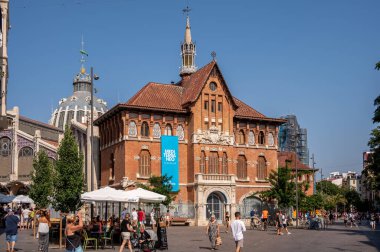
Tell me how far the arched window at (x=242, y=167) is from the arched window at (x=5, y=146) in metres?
38.8

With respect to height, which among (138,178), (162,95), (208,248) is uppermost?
(162,95)

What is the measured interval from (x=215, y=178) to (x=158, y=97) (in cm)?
1018

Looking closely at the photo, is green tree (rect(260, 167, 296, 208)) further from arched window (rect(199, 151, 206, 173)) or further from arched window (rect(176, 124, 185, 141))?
arched window (rect(176, 124, 185, 141))

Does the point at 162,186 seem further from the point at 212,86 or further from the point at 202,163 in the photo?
the point at 212,86

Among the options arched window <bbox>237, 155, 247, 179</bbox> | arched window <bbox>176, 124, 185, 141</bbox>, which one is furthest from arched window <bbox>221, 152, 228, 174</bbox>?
arched window <bbox>176, 124, 185, 141</bbox>

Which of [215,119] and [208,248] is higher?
[215,119]

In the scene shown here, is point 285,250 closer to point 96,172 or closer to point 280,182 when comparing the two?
point 280,182

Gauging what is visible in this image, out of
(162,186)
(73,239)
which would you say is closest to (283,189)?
(162,186)

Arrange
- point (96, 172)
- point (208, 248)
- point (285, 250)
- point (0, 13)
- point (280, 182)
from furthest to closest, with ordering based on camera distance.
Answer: point (96, 172)
point (280, 182)
point (0, 13)
point (208, 248)
point (285, 250)

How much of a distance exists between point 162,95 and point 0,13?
24865 millimetres

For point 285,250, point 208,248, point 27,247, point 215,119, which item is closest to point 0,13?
point 27,247

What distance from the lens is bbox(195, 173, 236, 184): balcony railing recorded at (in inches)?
2164

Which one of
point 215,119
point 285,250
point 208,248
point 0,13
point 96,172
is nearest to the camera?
point 285,250

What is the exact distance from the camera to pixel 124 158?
176ft
